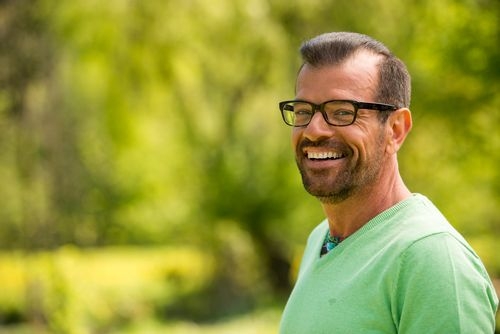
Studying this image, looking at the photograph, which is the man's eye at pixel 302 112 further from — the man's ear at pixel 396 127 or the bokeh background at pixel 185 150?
the bokeh background at pixel 185 150

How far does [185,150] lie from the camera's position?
50.1 feet

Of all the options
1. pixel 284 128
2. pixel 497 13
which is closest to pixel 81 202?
pixel 284 128

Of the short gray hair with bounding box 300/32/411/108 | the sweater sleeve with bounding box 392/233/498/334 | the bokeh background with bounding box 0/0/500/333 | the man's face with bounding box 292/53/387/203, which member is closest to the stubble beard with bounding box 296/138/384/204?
the man's face with bounding box 292/53/387/203

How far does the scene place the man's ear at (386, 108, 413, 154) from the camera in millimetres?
1646

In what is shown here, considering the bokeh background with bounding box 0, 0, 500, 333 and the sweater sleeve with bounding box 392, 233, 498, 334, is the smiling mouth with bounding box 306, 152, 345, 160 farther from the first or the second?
the bokeh background with bounding box 0, 0, 500, 333

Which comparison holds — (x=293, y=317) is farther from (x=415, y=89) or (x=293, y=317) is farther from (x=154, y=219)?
(x=154, y=219)

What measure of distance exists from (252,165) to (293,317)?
13133 mm

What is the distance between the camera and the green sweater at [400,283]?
1319mm

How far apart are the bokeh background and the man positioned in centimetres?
457

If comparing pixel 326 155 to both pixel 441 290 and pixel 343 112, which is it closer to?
pixel 343 112

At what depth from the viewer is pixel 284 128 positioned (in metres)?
13.4

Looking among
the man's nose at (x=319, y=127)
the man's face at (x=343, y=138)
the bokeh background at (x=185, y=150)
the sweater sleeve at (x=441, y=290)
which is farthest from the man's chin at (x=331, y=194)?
the bokeh background at (x=185, y=150)

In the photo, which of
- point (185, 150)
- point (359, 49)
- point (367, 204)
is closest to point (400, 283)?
point (367, 204)

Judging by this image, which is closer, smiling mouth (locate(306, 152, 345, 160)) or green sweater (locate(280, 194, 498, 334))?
green sweater (locate(280, 194, 498, 334))
